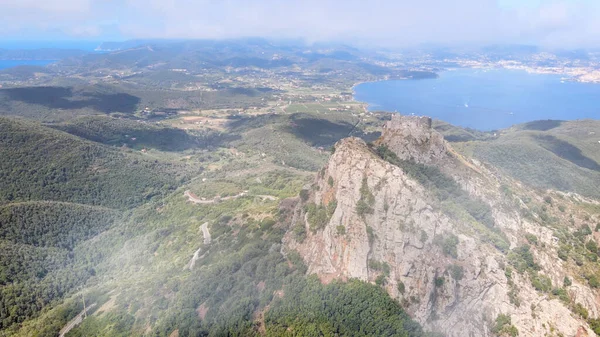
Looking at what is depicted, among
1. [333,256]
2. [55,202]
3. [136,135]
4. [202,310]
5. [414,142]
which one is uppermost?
[414,142]

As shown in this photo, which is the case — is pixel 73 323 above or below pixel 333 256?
below

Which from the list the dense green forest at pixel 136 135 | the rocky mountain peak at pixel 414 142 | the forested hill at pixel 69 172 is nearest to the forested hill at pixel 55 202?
the forested hill at pixel 69 172

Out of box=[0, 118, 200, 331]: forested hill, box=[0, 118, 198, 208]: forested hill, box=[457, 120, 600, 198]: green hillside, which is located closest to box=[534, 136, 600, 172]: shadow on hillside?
box=[457, 120, 600, 198]: green hillside

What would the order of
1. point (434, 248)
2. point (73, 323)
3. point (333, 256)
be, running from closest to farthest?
point (434, 248) < point (333, 256) < point (73, 323)

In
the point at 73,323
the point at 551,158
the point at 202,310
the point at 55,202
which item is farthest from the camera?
the point at 551,158

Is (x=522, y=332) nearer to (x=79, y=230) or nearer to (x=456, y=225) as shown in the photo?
(x=456, y=225)

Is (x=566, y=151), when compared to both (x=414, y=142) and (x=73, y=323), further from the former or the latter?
(x=73, y=323)

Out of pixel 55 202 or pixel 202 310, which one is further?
pixel 55 202

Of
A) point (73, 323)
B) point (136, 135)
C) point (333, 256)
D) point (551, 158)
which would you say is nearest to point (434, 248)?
point (333, 256)

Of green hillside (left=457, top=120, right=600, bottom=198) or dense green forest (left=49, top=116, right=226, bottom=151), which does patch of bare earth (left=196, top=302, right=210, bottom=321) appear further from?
dense green forest (left=49, top=116, right=226, bottom=151)
